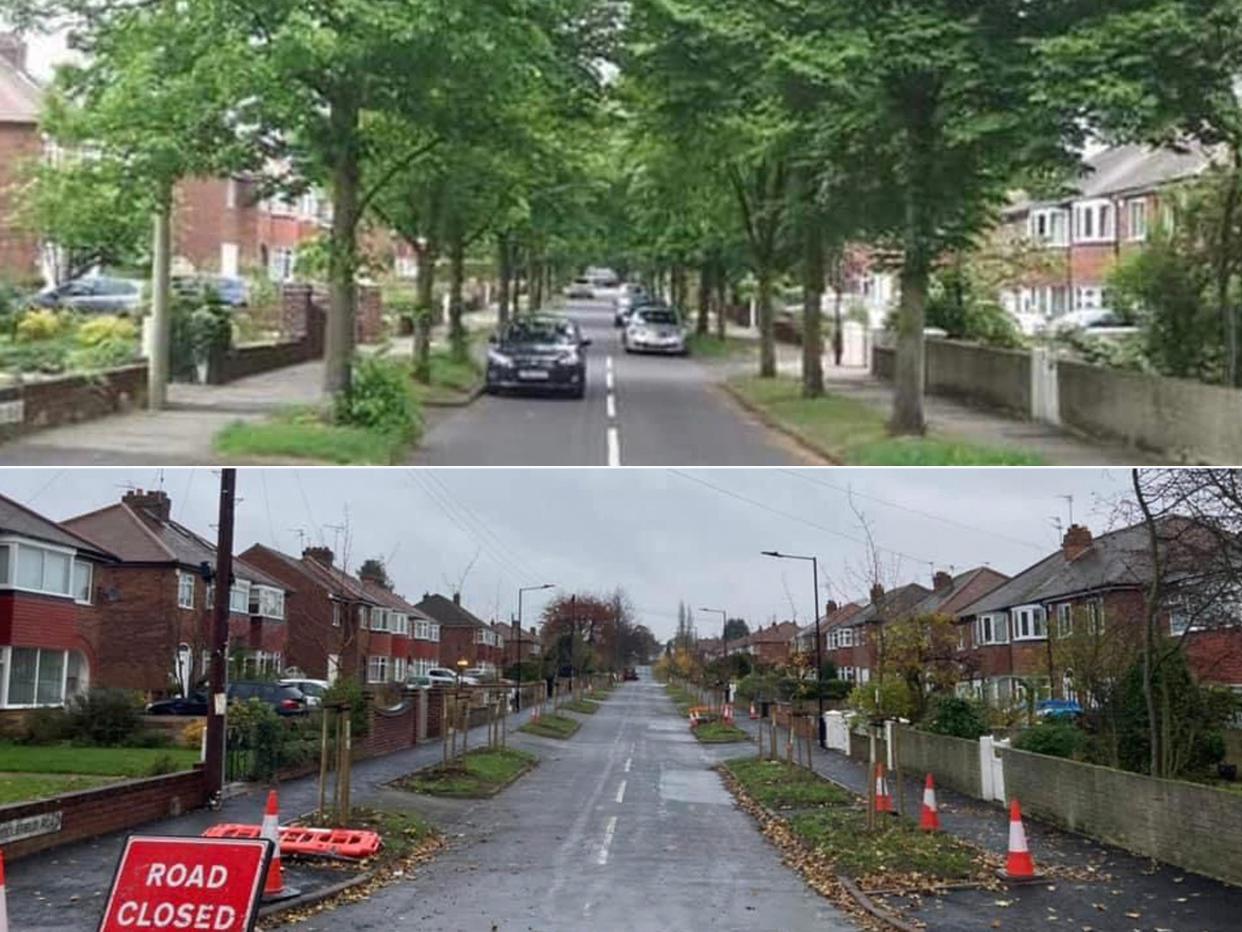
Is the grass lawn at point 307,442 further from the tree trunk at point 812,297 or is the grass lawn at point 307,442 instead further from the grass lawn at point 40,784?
the tree trunk at point 812,297

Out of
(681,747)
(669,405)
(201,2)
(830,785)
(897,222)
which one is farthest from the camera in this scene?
(830,785)

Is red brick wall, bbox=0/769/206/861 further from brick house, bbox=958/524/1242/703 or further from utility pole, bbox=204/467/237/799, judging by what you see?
brick house, bbox=958/524/1242/703

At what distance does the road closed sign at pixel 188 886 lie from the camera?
5.41 meters

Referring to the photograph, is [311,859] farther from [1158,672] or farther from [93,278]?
[1158,672]

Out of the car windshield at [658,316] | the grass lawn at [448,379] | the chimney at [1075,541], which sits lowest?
the chimney at [1075,541]

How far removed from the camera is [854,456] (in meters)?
7.01

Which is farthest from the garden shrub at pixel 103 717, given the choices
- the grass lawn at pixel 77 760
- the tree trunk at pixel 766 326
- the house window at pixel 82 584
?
the tree trunk at pixel 766 326

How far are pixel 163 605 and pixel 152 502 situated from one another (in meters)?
1.14

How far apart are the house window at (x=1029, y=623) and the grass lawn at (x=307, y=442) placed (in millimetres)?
3613

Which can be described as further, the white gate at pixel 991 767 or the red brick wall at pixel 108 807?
the white gate at pixel 991 767

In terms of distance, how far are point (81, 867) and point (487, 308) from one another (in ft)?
12.5

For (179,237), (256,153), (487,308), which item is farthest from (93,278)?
(487,308)

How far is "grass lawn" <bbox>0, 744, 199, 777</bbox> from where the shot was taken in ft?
24.0

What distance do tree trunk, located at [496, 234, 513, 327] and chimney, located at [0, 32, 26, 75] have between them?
10.4 feet
